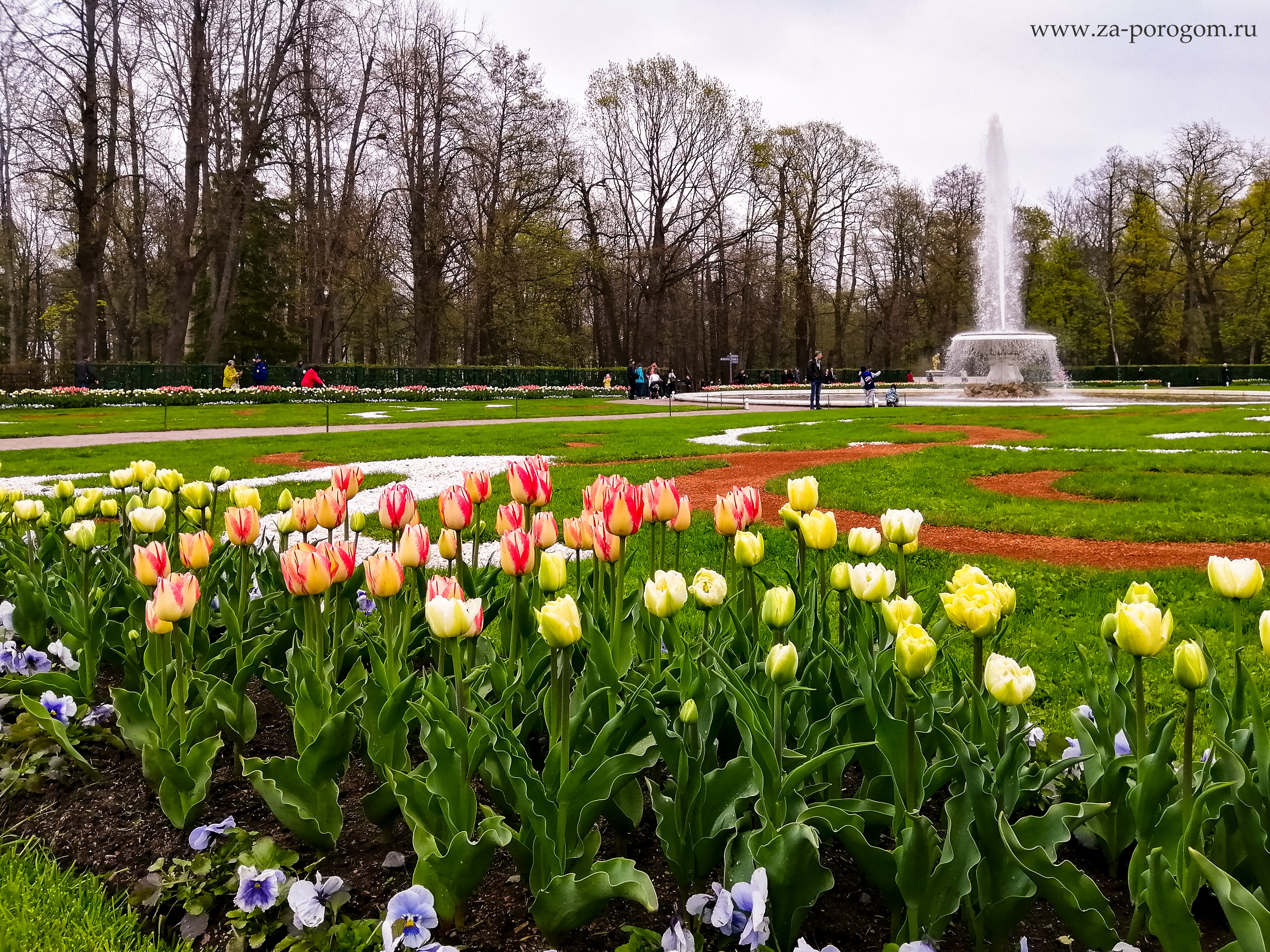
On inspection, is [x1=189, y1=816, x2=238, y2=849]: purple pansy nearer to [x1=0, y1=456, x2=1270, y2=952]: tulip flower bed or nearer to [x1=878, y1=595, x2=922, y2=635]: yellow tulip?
[x1=0, y1=456, x2=1270, y2=952]: tulip flower bed

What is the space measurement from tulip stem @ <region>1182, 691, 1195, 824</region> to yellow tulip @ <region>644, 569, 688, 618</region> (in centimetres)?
86

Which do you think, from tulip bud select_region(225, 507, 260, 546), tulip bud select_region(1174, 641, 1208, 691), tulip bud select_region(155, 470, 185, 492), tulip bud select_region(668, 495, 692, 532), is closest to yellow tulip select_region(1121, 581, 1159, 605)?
tulip bud select_region(1174, 641, 1208, 691)

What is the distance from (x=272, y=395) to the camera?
26047 millimetres

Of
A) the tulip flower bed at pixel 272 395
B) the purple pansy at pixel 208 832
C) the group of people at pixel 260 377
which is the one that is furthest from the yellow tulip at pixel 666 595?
the group of people at pixel 260 377

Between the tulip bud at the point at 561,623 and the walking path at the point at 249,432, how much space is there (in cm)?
1202

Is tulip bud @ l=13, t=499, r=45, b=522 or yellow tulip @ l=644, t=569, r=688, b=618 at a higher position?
tulip bud @ l=13, t=499, r=45, b=522

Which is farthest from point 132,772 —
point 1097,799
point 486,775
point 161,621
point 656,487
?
point 1097,799

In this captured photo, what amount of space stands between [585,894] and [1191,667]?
1.04 metres

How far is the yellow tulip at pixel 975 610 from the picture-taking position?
→ 1.52 metres

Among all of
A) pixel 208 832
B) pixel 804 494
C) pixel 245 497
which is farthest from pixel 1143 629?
pixel 245 497

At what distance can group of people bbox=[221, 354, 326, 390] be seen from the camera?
27484 mm

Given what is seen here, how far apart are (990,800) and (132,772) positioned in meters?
2.09

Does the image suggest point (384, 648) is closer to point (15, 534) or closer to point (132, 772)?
point (132, 772)

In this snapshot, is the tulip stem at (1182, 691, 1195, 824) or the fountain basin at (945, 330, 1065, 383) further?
the fountain basin at (945, 330, 1065, 383)
